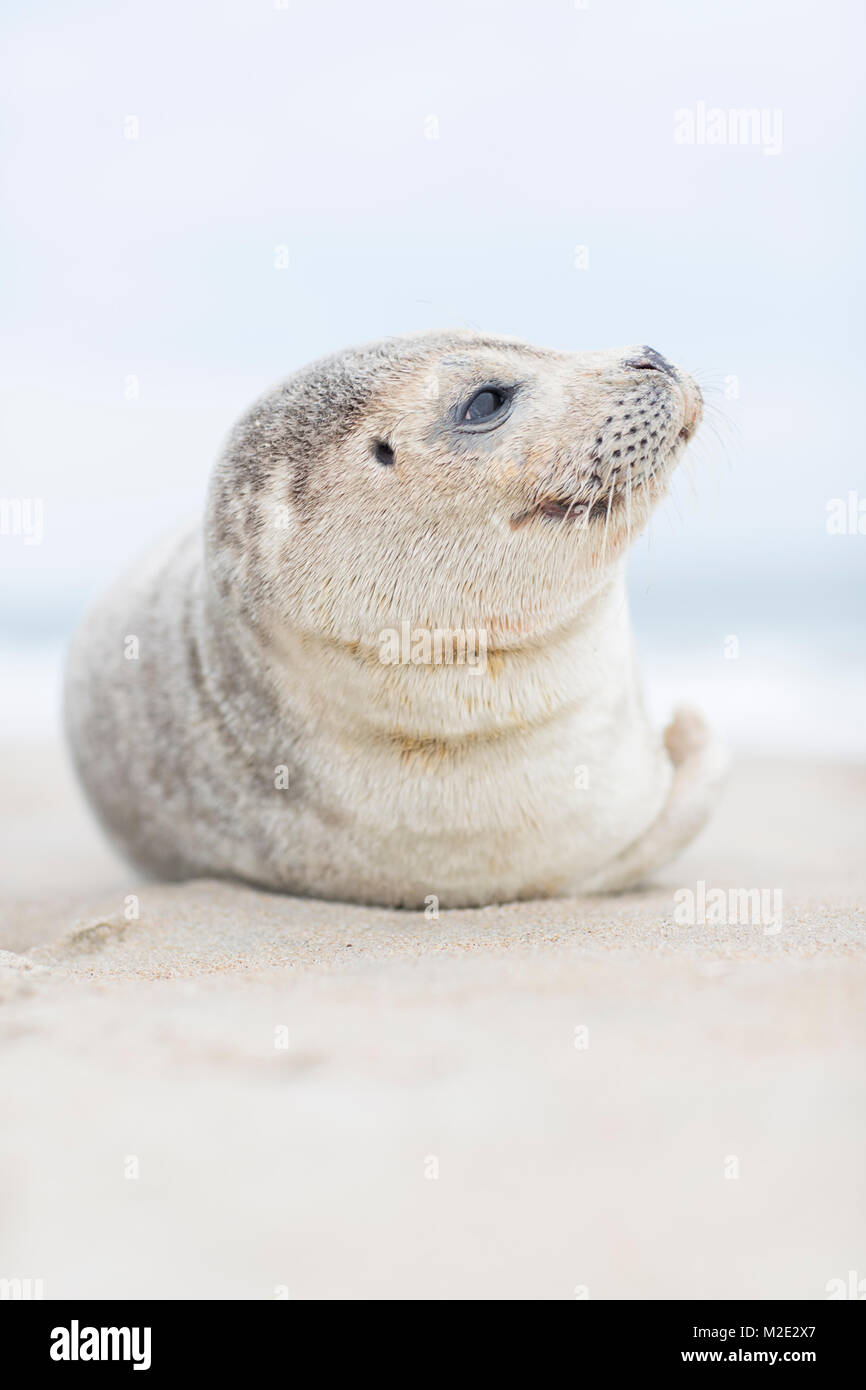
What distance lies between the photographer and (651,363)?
3.27m

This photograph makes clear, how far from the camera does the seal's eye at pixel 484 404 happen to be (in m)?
3.29

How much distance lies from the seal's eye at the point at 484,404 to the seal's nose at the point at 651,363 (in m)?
0.33

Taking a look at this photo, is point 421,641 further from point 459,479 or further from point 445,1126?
point 445,1126

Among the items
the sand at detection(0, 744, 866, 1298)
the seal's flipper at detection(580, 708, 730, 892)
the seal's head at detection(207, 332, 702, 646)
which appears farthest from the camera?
the seal's flipper at detection(580, 708, 730, 892)

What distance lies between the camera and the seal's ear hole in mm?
3277

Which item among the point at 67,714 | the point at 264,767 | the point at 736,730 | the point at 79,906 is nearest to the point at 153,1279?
the point at 264,767

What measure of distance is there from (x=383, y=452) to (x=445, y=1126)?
75.3 inches

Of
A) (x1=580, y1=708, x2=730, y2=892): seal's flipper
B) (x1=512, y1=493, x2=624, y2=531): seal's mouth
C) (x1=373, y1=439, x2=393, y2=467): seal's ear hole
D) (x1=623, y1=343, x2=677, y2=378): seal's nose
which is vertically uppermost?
(x1=623, y1=343, x2=677, y2=378): seal's nose

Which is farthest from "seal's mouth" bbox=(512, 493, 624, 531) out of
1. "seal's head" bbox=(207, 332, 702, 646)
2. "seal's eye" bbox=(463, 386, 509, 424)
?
"seal's eye" bbox=(463, 386, 509, 424)
